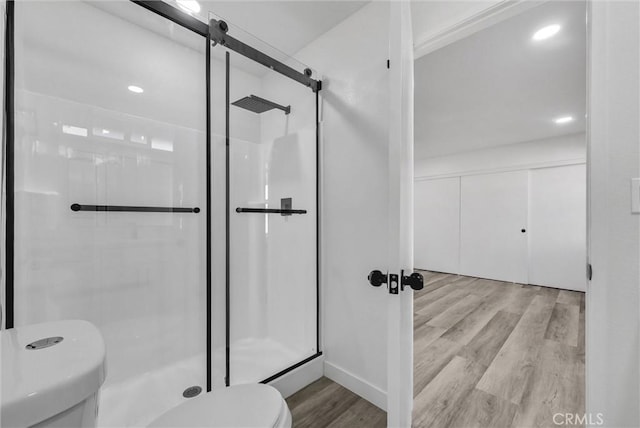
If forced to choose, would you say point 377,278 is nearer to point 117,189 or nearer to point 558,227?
point 117,189

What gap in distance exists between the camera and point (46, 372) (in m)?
0.48

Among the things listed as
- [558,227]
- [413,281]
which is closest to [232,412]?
[413,281]

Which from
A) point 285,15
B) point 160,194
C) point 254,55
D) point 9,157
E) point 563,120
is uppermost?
point 285,15

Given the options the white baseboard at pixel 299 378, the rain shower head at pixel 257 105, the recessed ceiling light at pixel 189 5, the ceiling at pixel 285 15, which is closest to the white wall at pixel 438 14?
the ceiling at pixel 285 15

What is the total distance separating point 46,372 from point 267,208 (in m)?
1.54

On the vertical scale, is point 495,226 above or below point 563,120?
below

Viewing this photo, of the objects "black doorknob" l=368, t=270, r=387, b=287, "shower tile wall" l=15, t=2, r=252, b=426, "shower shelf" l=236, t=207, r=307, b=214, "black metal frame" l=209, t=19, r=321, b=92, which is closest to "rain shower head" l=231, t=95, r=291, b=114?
"shower tile wall" l=15, t=2, r=252, b=426

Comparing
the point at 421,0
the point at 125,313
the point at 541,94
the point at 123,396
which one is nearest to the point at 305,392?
the point at 123,396

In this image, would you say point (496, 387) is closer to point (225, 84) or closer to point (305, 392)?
point (305, 392)

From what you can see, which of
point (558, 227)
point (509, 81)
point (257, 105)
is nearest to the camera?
point (257, 105)

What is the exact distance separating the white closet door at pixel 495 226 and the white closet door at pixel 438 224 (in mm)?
137

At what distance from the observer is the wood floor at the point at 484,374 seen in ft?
4.82

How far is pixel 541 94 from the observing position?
2.77 m

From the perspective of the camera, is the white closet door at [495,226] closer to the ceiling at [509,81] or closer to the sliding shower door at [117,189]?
the ceiling at [509,81]
